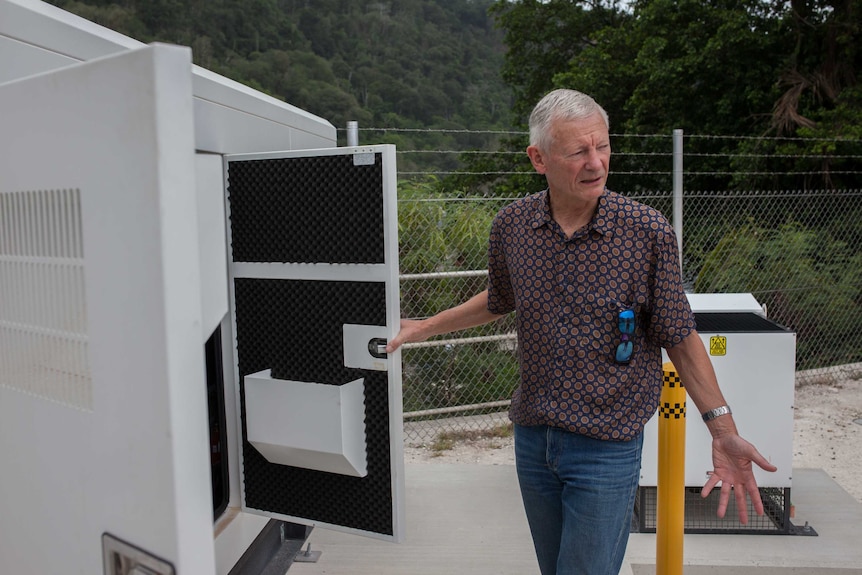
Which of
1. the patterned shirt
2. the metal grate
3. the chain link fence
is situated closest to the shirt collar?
the patterned shirt

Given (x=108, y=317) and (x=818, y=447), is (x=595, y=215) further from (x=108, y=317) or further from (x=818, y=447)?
(x=818, y=447)

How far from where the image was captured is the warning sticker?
3.94m

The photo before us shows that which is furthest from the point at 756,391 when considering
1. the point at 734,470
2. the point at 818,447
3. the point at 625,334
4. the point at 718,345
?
the point at 818,447

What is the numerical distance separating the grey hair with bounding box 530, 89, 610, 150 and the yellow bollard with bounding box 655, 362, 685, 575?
1416mm

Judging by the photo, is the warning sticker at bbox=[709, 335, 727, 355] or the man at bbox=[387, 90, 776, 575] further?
the warning sticker at bbox=[709, 335, 727, 355]

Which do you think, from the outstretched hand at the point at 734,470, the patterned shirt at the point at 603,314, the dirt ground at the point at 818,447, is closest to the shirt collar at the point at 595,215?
the patterned shirt at the point at 603,314

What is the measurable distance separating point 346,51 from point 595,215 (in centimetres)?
3947

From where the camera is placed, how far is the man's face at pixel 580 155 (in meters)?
2.18

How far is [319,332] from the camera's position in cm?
297

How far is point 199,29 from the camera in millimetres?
36188

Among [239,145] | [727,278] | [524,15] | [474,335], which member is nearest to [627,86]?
[524,15]

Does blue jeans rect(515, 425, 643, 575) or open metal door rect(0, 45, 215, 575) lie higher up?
open metal door rect(0, 45, 215, 575)

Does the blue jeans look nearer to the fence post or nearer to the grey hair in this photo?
the grey hair

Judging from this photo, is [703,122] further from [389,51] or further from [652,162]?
[389,51]
